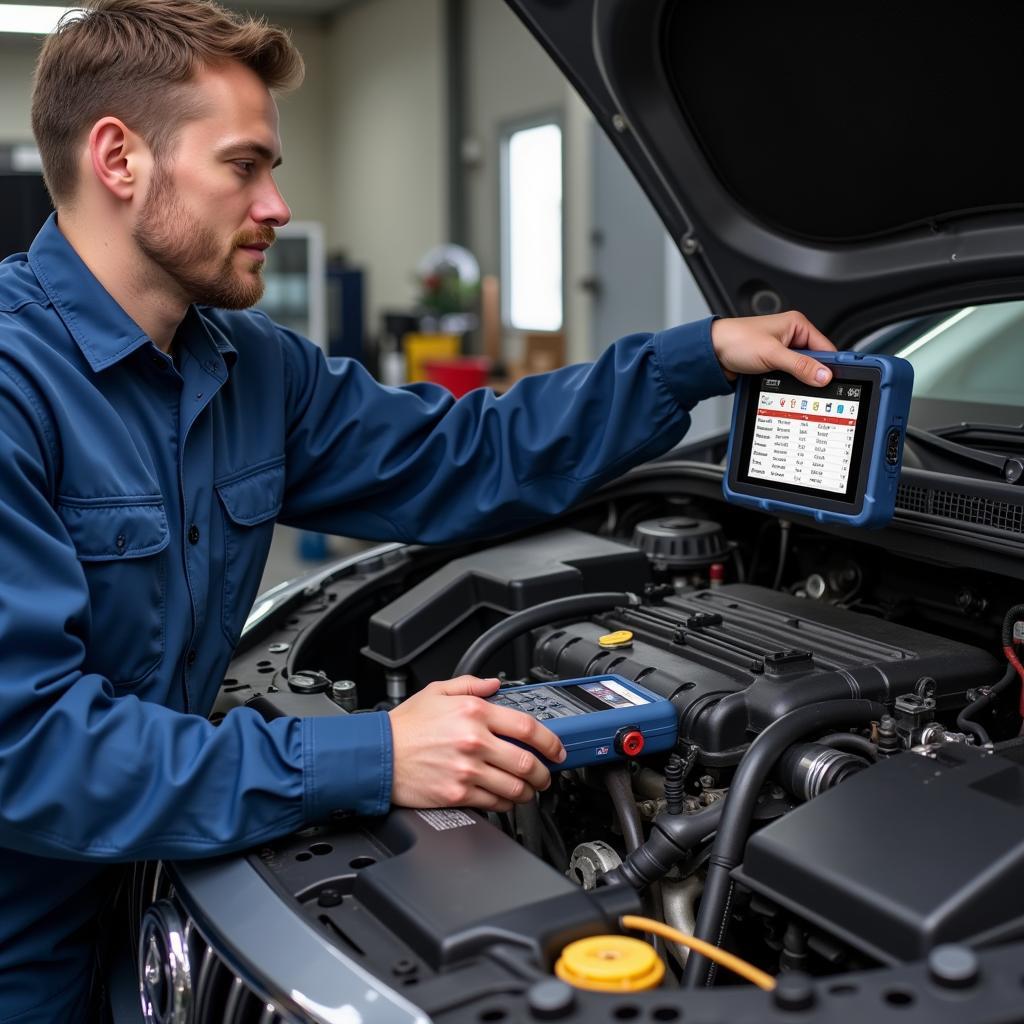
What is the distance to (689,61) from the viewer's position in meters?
1.72

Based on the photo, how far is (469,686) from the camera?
50.1 inches

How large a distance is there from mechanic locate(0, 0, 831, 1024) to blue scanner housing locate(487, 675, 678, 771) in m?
0.05

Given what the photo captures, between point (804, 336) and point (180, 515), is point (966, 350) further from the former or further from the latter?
point (180, 515)

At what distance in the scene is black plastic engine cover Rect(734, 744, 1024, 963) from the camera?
0.90 metres

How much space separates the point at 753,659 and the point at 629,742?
0.70 ft

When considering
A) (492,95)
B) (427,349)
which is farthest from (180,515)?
(492,95)

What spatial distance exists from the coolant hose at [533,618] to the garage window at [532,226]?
616cm

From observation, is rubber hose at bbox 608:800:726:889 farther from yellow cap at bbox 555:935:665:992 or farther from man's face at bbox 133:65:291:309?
man's face at bbox 133:65:291:309

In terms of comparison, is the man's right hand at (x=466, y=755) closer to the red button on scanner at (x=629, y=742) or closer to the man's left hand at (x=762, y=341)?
the red button on scanner at (x=629, y=742)

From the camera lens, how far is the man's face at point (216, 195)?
1386 mm

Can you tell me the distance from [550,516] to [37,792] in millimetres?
886

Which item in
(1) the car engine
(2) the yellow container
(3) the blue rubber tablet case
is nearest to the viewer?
(1) the car engine

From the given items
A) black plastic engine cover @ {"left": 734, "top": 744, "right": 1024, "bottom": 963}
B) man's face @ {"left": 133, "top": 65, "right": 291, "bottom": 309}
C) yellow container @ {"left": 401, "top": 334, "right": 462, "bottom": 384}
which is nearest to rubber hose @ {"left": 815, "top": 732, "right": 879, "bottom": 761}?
black plastic engine cover @ {"left": 734, "top": 744, "right": 1024, "bottom": 963}

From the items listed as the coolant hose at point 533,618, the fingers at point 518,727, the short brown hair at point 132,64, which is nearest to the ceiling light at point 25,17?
the short brown hair at point 132,64
